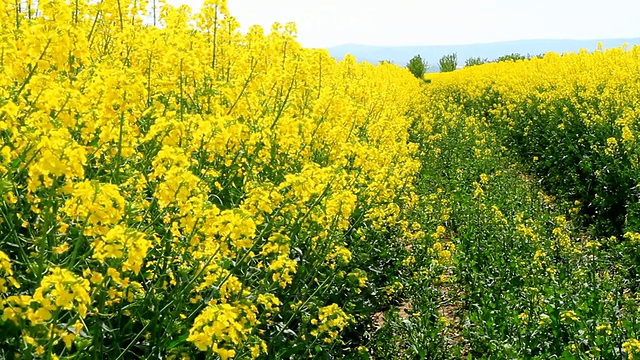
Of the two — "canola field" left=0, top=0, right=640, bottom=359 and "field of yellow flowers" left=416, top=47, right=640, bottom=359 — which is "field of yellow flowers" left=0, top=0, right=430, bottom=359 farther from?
"field of yellow flowers" left=416, top=47, right=640, bottom=359

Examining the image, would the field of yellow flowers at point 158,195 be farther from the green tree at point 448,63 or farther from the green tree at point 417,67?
the green tree at point 448,63

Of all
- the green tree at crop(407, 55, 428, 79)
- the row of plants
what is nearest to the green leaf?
the row of plants

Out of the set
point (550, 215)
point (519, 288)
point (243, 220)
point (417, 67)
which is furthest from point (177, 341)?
point (417, 67)

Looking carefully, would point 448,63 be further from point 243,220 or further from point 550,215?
point 243,220

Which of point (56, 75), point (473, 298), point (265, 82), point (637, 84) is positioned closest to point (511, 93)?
point (637, 84)

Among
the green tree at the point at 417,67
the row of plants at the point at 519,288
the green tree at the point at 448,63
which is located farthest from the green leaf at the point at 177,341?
the green tree at the point at 448,63

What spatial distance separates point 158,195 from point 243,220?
1.01ft

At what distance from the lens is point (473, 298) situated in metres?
5.15

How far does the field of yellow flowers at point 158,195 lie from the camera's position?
2.03m

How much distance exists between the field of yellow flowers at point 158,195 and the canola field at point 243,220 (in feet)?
0.04

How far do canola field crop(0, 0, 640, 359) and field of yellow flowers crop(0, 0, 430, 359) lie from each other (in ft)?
0.04

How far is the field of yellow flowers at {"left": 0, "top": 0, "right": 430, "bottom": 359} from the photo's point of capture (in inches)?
80.0

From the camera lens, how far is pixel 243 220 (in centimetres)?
230

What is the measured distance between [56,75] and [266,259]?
140 cm
